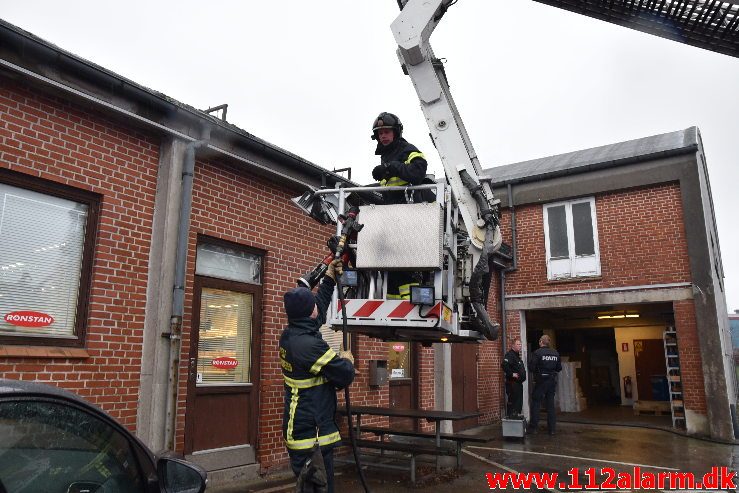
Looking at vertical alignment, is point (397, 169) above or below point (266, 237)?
above

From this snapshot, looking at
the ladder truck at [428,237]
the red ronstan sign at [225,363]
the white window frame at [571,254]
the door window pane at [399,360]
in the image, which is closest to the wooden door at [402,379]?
the door window pane at [399,360]

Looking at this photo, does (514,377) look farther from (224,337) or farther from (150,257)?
(150,257)

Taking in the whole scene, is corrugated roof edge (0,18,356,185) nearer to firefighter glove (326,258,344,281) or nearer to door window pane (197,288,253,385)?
door window pane (197,288,253,385)

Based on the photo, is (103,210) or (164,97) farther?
(164,97)

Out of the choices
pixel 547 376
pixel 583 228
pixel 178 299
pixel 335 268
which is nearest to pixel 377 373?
pixel 178 299

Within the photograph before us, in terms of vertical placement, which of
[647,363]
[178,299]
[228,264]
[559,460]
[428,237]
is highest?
[228,264]

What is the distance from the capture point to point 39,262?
527 centimetres

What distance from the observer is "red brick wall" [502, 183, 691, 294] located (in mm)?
12375

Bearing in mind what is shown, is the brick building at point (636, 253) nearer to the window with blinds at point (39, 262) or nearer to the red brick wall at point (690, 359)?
the red brick wall at point (690, 359)

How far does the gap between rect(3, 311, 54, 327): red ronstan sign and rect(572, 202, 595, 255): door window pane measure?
38.4ft

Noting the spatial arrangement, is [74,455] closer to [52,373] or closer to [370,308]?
[370,308]

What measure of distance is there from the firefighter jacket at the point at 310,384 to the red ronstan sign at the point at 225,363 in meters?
2.86

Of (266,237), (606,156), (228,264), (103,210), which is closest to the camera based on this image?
(103,210)

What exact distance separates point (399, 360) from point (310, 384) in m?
6.54
